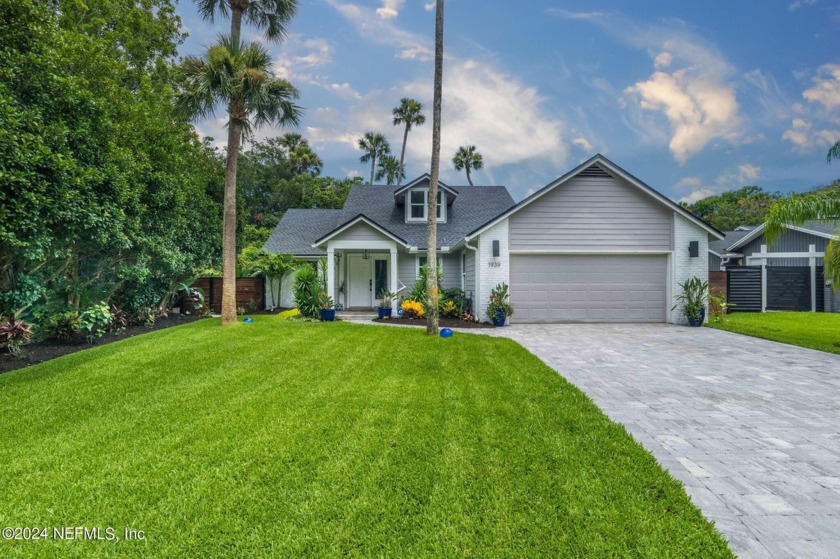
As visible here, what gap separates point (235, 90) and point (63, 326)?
7.10 m

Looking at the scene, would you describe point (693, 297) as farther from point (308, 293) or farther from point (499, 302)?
point (308, 293)

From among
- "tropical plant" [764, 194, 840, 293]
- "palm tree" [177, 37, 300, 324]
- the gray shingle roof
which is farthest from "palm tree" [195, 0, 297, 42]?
"tropical plant" [764, 194, 840, 293]

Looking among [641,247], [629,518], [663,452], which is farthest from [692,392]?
[641,247]

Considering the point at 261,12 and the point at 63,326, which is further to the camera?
the point at 261,12

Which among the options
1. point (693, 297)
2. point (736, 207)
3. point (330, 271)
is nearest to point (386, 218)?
point (330, 271)

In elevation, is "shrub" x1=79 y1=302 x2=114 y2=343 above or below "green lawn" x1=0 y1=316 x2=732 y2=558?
above

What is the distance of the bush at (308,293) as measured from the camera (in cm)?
1274

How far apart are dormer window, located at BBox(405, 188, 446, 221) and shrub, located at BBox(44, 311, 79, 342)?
1193 cm

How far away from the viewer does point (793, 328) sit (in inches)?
435

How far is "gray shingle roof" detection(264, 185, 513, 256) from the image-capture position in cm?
1677

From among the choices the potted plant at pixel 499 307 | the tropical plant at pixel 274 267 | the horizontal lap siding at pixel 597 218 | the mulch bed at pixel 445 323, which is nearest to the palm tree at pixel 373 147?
the tropical plant at pixel 274 267

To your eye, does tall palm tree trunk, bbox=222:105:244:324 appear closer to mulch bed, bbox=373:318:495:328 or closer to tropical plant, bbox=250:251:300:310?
tropical plant, bbox=250:251:300:310

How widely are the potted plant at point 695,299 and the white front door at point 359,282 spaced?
1102 cm

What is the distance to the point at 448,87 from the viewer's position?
1184 centimetres
